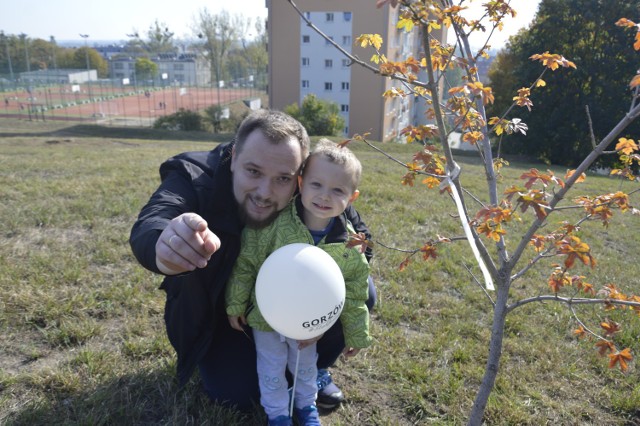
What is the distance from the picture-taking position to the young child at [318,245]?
218 cm

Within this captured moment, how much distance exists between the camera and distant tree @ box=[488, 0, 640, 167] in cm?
2069

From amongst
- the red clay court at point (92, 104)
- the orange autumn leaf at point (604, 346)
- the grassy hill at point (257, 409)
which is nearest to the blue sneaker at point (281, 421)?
the grassy hill at point (257, 409)

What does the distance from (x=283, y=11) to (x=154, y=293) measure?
32.5 m

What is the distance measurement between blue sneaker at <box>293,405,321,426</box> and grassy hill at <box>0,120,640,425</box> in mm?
144

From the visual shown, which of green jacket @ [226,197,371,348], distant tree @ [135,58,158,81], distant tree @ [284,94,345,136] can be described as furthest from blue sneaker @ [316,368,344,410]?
distant tree @ [135,58,158,81]

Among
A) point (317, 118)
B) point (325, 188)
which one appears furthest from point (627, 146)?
point (317, 118)

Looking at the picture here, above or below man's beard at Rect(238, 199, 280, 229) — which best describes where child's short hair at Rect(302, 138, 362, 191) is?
above

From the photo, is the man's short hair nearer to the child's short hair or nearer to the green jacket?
the child's short hair

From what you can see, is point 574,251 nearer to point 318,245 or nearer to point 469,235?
point 469,235

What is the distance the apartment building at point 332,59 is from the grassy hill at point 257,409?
28793 mm

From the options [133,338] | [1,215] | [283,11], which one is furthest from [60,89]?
[133,338]

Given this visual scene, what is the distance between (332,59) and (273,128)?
110 ft

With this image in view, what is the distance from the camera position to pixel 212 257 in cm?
212

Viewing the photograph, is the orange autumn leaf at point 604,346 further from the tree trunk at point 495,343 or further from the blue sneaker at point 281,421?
the blue sneaker at point 281,421
